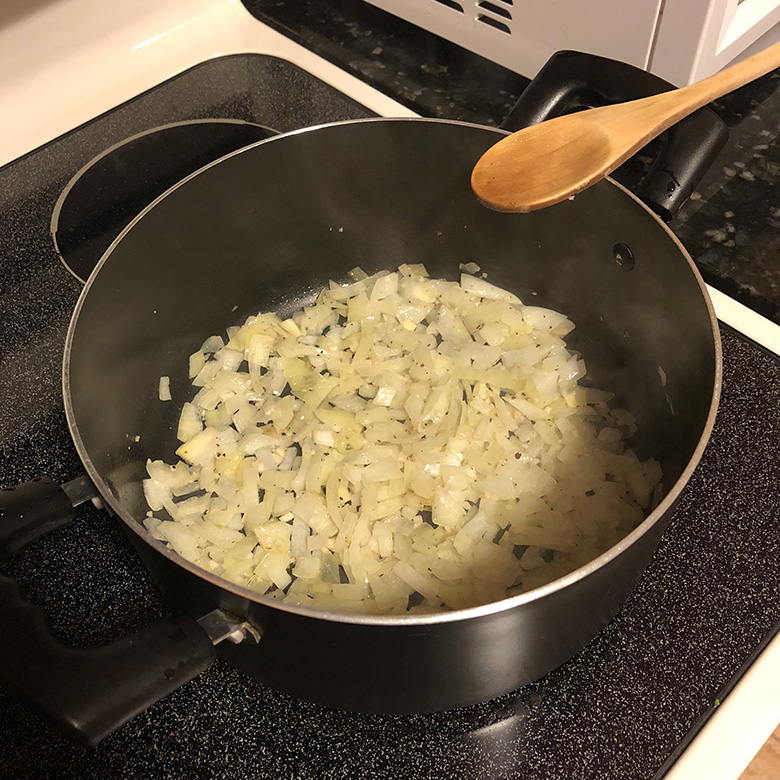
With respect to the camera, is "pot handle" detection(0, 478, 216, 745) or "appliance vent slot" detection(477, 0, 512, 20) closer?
"pot handle" detection(0, 478, 216, 745)

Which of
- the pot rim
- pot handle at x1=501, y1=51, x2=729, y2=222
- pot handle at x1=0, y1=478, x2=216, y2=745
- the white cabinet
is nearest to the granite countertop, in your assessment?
the white cabinet

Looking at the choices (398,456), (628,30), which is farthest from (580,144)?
(398,456)

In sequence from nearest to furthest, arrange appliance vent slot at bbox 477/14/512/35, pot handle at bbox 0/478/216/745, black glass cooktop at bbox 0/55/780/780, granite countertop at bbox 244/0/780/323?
pot handle at bbox 0/478/216/745
black glass cooktop at bbox 0/55/780/780
granite countertop at bbox 244/0/780/323
appliance vent slot at bbox 477/14/512/35

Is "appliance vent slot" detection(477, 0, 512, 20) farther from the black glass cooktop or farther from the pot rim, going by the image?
the pot rim

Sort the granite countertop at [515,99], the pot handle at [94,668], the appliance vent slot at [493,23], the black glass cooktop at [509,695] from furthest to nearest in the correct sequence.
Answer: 1. the appliance vent slot at [493,23]
2. the granite countertop at [515,99]
3. the black glass cooktop at [509,695]
4. the pot handle at [94,668]

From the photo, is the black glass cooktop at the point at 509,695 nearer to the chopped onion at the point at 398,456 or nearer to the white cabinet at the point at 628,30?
the chopped onion at the point at 398,456

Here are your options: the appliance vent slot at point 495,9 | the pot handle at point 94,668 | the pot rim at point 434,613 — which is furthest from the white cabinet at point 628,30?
the pot handle at point 94,668
